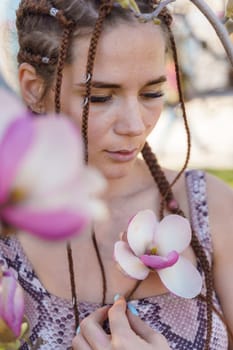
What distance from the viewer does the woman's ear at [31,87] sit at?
43.6 inches

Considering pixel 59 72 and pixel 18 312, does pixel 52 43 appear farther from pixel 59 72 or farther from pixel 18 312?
pixel 18 312

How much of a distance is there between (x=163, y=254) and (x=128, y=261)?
5 centimetres

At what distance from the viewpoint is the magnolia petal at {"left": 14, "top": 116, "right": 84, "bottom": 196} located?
1.04ft

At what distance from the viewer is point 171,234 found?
1.01 m

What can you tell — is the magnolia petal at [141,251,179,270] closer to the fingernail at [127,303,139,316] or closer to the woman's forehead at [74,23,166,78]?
the fingernail at [127,303,139,316]

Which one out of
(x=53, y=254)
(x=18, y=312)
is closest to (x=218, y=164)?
(x=53, y=254)

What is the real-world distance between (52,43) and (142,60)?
0.48 ft

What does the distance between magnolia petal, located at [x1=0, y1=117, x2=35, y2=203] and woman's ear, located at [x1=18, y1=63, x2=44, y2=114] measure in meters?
0.79

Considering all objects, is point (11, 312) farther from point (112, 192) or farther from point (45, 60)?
point (112, 192)

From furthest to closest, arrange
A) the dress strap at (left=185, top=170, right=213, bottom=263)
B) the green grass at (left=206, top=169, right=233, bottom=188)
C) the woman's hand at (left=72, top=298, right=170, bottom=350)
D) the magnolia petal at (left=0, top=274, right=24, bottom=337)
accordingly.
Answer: the green grass at (left=206, top=169, right=233, bottom=188)
the dress strap at (left=185, top=170, right=213, bottom=263)
the woman's hand at (left=72, top=298, right=170, bottom=350)
the magnolia petal at (left=0, top=274, right=24, bottom=337)

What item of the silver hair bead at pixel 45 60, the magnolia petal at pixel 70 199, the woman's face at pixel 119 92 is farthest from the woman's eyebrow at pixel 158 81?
the magnolia petal at pixel 70 199

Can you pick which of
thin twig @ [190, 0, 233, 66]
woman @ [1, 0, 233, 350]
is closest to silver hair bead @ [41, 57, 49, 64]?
woman @ [1, 0, 233, 350]

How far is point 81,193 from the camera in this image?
319 mm

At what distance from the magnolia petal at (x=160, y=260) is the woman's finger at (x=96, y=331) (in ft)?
0.34
